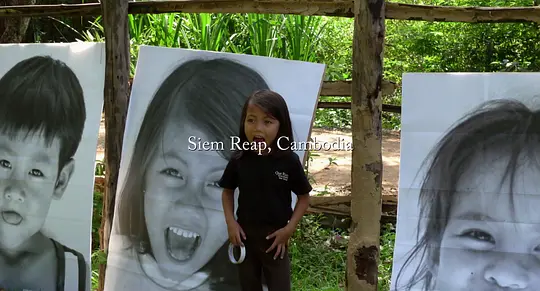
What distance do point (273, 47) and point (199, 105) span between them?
4.16ft

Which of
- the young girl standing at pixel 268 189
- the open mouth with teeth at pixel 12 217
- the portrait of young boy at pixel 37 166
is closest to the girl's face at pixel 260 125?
the young girl standing at pixel 268 189

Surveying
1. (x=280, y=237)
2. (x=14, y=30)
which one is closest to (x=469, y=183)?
(x=280, y=237)

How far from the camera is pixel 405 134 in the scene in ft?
7.36

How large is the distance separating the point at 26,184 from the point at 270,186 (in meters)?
1.39

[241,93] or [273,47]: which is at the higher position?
[273,47]

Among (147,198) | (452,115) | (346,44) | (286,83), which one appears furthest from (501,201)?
(346,44)

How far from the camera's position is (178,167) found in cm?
257

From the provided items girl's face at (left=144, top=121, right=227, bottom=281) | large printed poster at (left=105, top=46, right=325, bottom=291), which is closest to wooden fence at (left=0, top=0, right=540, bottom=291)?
large printed poster at (left=105, top=46, right=325, bottom=291)

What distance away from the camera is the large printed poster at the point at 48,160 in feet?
8.76

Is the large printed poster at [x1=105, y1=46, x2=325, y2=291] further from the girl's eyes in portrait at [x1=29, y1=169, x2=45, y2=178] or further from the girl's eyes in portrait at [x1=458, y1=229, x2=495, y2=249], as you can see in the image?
the girl's eyes in portrait at [x1=458, y1=229, x2=495, y2=249]

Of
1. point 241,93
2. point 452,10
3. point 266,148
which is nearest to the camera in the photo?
point 266,148

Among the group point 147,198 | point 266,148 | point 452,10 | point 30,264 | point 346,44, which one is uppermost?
point 346,44

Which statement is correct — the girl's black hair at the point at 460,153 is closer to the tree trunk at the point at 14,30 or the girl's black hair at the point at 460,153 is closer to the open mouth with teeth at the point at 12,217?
the open mouth with teeth at the point at 12,217

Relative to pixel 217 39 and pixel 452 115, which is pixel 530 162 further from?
pixel 217 39
